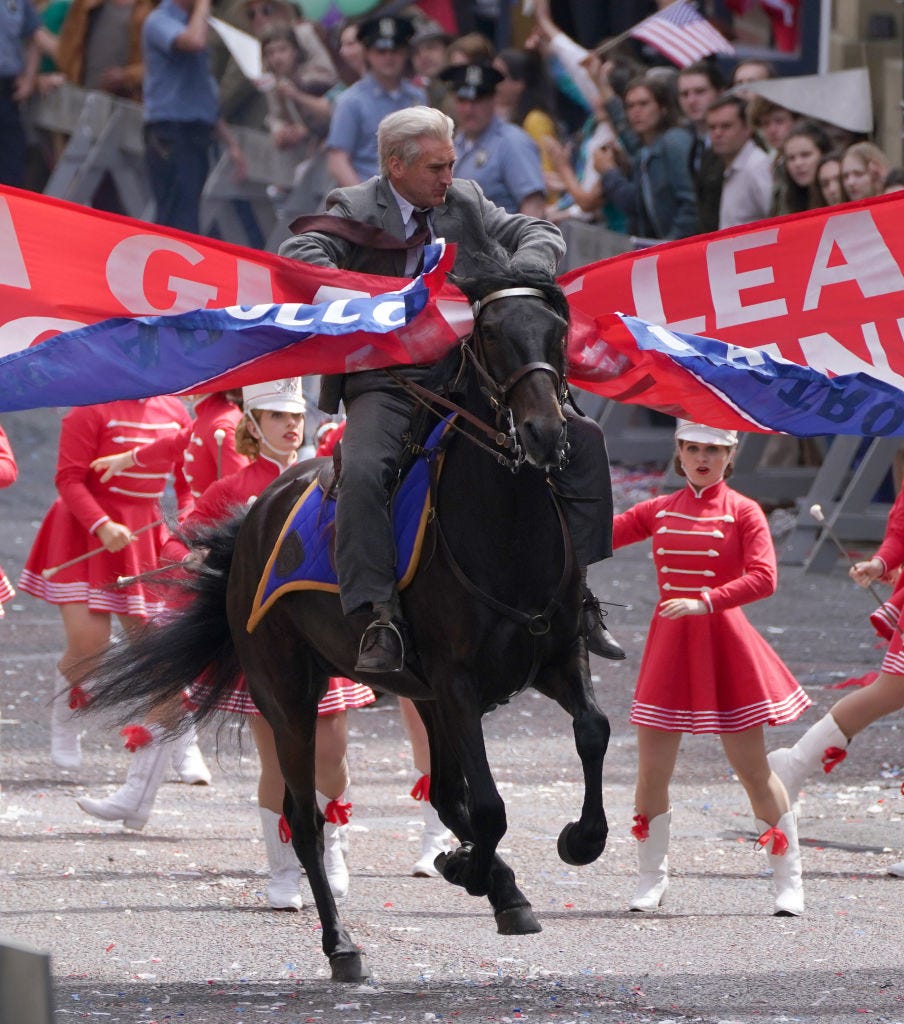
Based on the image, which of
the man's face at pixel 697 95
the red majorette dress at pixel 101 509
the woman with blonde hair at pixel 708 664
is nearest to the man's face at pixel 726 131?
the man's face at pixel 697 95

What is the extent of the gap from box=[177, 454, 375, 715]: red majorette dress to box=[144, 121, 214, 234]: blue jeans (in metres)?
11.0

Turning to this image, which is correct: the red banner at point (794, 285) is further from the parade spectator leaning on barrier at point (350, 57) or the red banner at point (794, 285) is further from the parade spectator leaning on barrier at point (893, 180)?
the parade spectator leaning on barrier at point (350, 57)

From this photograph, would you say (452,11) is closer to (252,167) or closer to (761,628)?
(252,167)

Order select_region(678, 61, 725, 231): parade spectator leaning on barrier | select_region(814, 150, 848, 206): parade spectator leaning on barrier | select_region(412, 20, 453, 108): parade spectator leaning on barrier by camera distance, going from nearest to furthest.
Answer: select_region(814, 150, 848, 206): parade spectator leaning on barrier, select_region(678, 61, 725, 231): parade spectator leaning on barrier, select_region(412, 20, 453, 108): parade spectator leaning on barrier

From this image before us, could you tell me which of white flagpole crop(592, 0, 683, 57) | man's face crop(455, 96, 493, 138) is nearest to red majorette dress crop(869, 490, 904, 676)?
man's face crop(455, 96, 493, 138)

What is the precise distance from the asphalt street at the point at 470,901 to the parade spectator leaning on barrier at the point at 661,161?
443 cm

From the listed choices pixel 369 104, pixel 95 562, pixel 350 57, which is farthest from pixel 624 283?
pixel 350 57

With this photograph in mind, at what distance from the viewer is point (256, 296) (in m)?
6.97

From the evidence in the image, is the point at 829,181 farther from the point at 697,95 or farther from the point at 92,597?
the point at 92,597

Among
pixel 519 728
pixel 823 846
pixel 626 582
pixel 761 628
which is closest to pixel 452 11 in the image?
pixel 626 582

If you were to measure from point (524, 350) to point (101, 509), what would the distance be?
14.0ft

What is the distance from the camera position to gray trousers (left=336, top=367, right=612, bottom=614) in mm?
6547

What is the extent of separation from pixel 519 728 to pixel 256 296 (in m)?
5.02

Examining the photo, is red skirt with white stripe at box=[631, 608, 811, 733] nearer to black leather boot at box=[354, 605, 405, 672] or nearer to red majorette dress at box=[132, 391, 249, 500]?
black leather boot at box=[354, 605, 405, 672]
